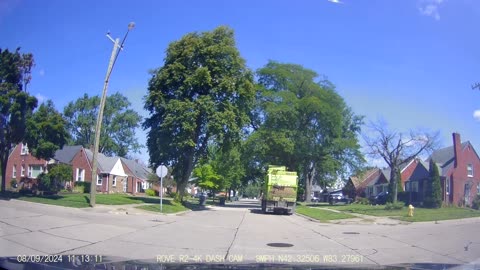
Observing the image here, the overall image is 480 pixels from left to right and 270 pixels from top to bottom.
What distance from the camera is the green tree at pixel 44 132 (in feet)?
92.0

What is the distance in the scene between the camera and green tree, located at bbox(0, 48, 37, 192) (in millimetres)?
26797

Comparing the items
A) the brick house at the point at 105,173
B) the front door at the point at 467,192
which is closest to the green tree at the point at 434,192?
the front door at the point at 467,192

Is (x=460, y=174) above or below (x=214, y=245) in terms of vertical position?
above

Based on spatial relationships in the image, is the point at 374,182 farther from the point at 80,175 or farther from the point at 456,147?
the point at 80,175

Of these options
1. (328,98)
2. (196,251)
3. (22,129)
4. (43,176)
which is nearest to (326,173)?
(328,98)

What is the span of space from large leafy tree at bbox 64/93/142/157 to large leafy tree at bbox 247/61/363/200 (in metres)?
37.5

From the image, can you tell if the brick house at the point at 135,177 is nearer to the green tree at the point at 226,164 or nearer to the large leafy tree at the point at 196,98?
the green tree at the point at 226,164

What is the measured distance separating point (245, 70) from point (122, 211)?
16266 mm

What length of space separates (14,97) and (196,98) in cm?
1228

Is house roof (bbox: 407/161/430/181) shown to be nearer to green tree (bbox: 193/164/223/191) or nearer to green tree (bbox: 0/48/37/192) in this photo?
green tree (bbox: 193/164/223/191)

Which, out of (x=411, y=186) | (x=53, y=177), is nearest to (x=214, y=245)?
(x=53, y=177)

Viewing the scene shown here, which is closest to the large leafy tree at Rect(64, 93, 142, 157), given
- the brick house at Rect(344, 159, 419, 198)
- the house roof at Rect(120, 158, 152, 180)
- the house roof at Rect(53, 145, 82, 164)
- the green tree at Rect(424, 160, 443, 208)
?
the house roof at Rect(120, 158, 152, 180)

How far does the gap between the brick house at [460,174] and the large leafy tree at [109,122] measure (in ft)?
186

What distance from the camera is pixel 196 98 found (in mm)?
32562
